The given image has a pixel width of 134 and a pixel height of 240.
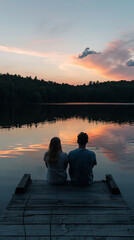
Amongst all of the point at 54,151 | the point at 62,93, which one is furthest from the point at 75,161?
the point at 62,93

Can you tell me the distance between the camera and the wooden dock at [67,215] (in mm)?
4250

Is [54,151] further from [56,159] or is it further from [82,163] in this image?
[82,163]

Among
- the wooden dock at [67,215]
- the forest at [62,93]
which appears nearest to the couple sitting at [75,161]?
the wooden dock at [67,215]

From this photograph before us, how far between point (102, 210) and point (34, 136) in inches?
746

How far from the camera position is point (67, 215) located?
16.5 feet

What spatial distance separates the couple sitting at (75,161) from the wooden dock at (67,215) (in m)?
0.39

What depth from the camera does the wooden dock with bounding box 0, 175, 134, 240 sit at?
425cm

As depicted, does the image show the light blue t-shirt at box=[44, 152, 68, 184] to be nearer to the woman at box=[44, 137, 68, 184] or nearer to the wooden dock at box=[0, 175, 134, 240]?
the woman at box=[44, 137, 68, 184]

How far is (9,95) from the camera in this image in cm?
13412

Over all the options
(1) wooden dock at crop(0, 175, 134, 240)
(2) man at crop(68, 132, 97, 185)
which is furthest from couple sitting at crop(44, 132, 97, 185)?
(1) wooden dock at crop(0, 175, 134, 240)

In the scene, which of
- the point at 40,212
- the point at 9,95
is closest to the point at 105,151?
the point at 40,212

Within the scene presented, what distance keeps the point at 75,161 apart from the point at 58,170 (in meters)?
0.62

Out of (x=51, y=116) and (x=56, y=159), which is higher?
(x=56, y=159)

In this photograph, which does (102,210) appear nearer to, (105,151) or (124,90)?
(105,151)
